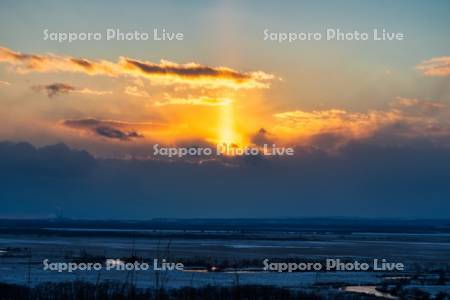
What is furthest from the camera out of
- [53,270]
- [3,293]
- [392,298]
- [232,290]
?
[53,270]

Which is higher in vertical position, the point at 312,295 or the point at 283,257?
the point at 283,257

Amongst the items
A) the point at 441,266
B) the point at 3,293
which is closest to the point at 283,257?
the point at 441,266

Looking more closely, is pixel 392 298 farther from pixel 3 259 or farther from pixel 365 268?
pixel 3 259

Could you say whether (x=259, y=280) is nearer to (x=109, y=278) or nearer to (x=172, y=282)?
(x=172, y=282)

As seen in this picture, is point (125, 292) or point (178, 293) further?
point (178, 293)

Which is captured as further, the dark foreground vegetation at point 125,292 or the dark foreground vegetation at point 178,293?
the dark foreground vegetation at point 178,293

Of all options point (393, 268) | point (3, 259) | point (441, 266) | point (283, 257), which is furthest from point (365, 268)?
point (3, 259)

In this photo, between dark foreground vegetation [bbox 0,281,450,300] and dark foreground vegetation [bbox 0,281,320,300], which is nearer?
dark foreground vegetation [bbox 0,281,320,300]

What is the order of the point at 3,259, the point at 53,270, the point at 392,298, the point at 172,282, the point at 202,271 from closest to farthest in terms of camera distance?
the point at 392,298 → the point at 172,282 → the point at 53,270 → the point at 202,271 → the point at 3,259

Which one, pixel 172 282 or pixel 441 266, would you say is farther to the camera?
pixel 441 266
